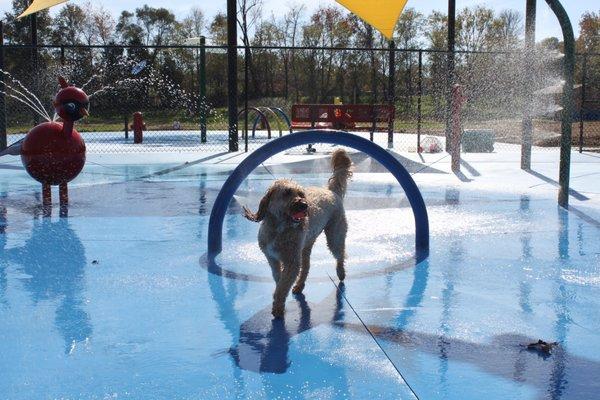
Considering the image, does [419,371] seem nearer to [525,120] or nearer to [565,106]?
[565,106]

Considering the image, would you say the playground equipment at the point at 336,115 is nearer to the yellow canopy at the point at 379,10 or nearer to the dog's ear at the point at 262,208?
the yellow canopy at the point at 379,10

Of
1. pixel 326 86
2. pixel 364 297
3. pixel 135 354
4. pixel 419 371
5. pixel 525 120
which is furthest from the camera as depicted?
pixel 326 86

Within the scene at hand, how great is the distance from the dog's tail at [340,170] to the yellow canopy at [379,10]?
15.7ft

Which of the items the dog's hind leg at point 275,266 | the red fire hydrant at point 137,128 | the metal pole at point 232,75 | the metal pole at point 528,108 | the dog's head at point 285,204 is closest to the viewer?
the dog's head at point 285,204

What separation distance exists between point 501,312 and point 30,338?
3.00 m

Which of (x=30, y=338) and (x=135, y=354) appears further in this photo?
(x=30, y=338)

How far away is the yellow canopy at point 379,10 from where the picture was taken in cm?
932

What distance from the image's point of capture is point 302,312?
4531mm

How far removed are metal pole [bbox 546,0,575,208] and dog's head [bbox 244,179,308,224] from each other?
5.21 metres

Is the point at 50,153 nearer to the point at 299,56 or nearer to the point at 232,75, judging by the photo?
the point at 232,75

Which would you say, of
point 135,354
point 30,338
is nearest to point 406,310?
point 135,354

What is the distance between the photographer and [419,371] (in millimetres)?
3529

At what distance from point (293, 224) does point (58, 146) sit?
478 cm

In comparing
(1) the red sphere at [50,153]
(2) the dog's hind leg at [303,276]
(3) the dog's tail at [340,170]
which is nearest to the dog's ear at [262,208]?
(2) the dog's hind leg at [303,276]
